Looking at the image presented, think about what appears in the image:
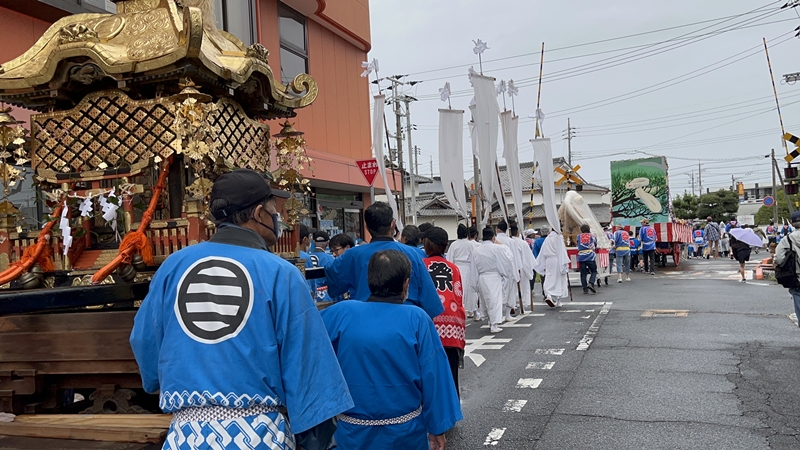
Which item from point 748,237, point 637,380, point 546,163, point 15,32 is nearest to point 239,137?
point 637,380

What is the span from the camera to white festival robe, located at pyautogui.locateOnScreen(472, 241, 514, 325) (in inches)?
433

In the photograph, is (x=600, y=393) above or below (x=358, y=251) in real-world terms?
below

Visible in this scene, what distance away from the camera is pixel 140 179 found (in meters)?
4.34

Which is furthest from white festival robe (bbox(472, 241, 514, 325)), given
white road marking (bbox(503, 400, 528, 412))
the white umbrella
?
the white umbrella

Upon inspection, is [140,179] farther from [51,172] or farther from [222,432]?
[222,432]

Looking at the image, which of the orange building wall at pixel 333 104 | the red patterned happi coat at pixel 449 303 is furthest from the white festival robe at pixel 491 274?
the red patterned happi coat at pixel 449 303

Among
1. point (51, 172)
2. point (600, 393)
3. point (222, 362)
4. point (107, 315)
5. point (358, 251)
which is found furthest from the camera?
point (600, 393)

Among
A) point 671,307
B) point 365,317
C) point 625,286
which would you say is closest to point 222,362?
point 365,317

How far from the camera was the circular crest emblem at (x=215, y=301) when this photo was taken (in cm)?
224

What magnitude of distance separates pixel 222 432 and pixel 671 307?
12.5 meters

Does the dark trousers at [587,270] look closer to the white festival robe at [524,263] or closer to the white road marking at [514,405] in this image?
the white festival robe at [524,263]

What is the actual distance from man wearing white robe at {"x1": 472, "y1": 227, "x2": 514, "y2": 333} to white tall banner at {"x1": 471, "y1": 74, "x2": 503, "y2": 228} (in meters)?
1.10

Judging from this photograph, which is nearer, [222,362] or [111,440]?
[222,362]

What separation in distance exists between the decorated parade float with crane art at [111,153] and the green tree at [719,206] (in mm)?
51560
